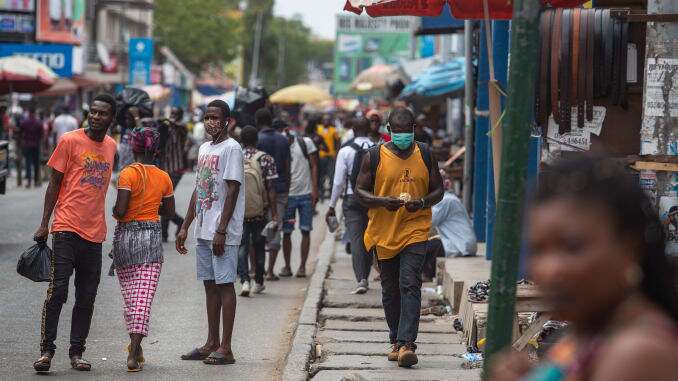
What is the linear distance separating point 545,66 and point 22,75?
1801cm

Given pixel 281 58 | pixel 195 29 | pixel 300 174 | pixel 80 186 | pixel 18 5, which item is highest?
pixel 281 58

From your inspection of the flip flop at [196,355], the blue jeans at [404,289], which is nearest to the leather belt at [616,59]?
the blue jeans at [404,289]

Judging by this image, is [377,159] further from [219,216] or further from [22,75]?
[22,75]

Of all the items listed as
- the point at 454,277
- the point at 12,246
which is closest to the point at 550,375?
the point at 454,277

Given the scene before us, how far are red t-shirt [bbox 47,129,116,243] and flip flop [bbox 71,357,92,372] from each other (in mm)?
805

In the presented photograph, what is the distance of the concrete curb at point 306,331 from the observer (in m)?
7.96

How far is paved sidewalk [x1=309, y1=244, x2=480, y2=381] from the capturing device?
784 cm

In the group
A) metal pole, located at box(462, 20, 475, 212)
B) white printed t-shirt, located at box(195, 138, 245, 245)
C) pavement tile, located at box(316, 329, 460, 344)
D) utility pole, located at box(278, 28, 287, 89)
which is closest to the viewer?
white printed t-shirt, located at box(195, 138, 245, 245)

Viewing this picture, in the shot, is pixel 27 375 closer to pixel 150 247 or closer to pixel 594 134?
pixel 150 247

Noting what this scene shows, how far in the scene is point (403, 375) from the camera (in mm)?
7766

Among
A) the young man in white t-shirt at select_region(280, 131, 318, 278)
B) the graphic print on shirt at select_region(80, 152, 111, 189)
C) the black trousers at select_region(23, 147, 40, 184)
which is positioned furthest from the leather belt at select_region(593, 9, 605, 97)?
the black trousers at select_region(23, 147, 40, 184)

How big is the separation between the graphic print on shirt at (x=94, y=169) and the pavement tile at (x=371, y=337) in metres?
2.43

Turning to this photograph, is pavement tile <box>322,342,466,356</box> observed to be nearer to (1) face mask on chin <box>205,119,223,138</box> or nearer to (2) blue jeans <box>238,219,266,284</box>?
(1) face mask on chin <box>205,119,223,138</box>

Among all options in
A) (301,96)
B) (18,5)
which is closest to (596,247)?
(301,96)
